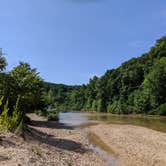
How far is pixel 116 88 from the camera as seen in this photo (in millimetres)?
148625

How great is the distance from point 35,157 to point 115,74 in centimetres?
13808

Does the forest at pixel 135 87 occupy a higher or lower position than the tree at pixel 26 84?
higher

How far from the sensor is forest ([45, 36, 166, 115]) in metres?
106

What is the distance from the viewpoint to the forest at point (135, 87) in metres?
106

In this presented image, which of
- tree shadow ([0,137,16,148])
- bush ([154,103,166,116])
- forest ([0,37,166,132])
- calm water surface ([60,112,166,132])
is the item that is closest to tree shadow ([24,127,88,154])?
tree shadow ([0,137,16,148])

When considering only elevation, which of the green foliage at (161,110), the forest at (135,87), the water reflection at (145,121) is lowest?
the water reflection at (145,121)

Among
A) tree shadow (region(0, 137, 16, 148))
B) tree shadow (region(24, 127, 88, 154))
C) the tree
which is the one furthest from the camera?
the tree

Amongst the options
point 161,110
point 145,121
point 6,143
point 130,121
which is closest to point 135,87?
point 161,110

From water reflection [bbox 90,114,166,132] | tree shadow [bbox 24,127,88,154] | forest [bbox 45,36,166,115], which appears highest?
forest [bbox 45,36,166,115]

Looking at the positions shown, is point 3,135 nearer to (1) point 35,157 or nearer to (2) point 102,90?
(1) point 35,157

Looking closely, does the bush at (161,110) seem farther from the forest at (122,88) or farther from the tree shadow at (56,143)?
the tree shadow at (56,143)

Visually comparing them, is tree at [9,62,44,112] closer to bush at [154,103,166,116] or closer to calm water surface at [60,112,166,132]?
calm water surface at [60,112,166,132]

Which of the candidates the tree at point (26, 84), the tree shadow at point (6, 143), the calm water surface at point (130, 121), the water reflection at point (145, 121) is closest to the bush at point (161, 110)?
the calm water surface at point (130, 121)

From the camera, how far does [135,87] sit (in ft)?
447
